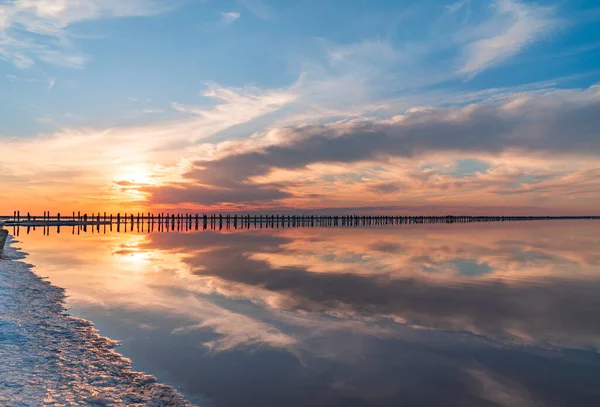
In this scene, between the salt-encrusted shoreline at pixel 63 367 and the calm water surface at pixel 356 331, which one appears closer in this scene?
the salt-encrusted shoreline at pixel 63 367

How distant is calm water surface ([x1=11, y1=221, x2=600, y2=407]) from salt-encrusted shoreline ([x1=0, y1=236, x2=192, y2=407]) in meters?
0.44

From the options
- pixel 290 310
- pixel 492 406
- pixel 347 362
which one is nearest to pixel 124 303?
pixel 290 310

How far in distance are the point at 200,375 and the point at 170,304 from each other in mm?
5962

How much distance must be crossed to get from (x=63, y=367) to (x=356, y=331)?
6.14m

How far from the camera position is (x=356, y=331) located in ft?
32.5

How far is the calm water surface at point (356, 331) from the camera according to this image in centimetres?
682

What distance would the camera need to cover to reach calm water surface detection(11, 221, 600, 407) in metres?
6.82

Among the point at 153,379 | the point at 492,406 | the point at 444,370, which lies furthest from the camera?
the point at 444,370

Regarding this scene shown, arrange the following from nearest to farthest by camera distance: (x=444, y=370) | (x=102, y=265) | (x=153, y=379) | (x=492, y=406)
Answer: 1. (x=492, y=406)
2. (x=153, y=379)
3. (x=444, y=370)
4. (x=102, y=265)

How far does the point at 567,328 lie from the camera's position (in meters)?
10.2

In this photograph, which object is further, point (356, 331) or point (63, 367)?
point (356, 331)

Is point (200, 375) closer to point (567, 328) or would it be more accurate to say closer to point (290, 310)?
point (290, 310)

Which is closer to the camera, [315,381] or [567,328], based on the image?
[315,381]

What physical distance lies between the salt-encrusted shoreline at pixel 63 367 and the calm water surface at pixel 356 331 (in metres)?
0.44
